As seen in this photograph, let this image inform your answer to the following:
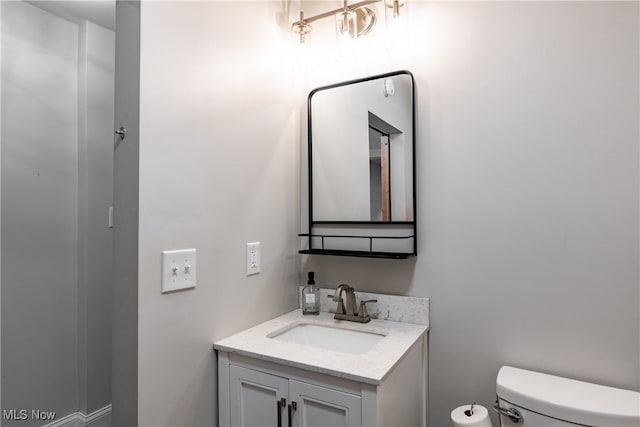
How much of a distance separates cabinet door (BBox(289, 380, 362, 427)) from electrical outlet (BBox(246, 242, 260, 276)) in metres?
0.47

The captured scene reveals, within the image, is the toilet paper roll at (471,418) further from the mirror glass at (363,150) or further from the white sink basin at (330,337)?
the mirror glass at (363,150)

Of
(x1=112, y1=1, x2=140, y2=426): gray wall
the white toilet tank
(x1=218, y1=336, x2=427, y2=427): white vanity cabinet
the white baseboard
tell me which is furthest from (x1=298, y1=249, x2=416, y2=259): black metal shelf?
the white baseboard

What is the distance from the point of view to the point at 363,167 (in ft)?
5.17

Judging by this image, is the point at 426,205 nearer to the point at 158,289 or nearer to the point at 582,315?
the point at 582,315

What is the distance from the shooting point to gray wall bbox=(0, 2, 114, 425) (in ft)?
5.74

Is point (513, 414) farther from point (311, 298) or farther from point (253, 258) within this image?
point (253, 258)

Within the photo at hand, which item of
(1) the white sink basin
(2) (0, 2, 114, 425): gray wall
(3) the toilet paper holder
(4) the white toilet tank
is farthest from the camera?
(2) (0, 2, 114, 425): gray wall

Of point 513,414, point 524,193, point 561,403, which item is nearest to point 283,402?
point 513,414

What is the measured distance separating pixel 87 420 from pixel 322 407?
5.47ft

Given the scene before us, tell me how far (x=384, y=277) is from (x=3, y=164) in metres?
1.86

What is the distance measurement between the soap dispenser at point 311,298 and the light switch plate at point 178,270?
21.9 inches

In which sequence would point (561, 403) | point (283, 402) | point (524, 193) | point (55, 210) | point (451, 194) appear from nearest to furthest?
point (561, 403) < point (283, 402) < point (524, 193) < point (451, 194) < point (55, 210)

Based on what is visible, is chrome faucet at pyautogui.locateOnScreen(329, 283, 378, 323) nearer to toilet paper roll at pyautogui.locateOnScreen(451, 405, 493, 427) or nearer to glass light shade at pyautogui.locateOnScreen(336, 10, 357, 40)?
toilet paper roll at pyautogui.locateOnScreen(451, 405, 493, 427)

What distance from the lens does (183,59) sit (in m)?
1.17
